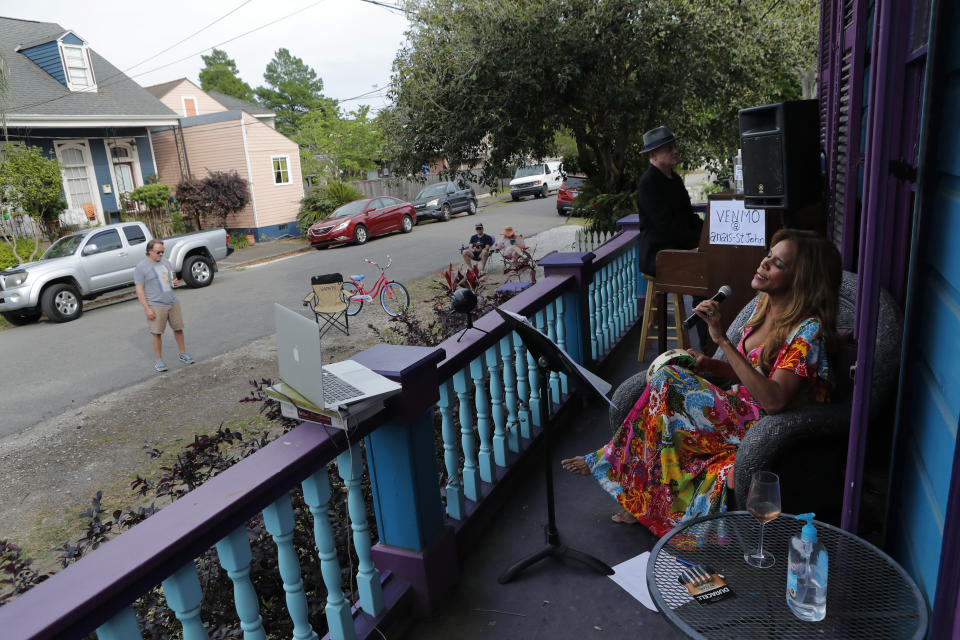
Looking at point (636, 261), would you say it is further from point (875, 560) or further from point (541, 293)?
point (875, 560)

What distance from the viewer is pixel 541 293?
3998mm

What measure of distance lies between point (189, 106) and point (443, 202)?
15851 mm

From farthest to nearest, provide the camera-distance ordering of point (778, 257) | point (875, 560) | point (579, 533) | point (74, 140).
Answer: point (74, 140), point (579, 533), point (778, 257), point (875, 560)

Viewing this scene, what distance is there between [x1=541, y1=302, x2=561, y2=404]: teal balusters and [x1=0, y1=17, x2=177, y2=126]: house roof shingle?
64.2ft

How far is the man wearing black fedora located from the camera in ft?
16.1

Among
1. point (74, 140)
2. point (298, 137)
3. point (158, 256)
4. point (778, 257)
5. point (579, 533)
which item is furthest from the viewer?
point (298, 137)

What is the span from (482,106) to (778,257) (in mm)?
6999

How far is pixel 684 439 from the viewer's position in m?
2.71

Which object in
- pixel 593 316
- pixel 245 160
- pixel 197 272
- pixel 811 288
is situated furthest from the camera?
pixel 245 160

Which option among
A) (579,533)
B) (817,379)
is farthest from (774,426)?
(579,533)

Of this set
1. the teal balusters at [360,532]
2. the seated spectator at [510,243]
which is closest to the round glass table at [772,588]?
the teal balusters at [360,532]

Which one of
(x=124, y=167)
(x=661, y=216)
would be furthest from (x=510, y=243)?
(x=124, y=167)

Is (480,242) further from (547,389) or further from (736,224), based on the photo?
(547,389)

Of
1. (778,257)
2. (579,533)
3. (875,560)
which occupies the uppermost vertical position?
(778,257)
